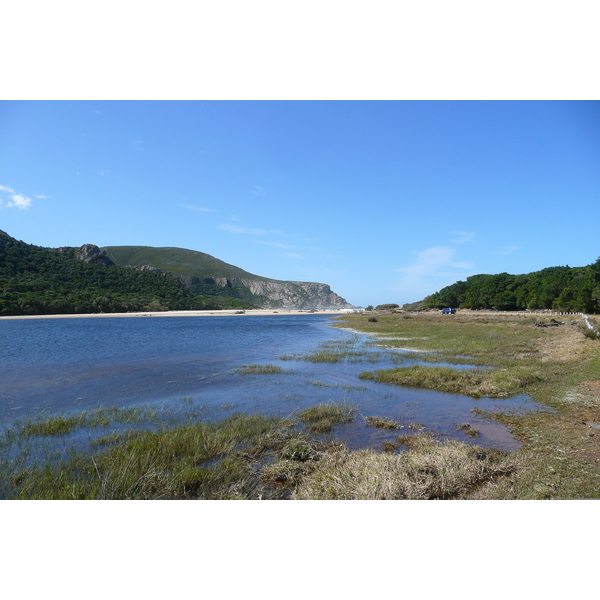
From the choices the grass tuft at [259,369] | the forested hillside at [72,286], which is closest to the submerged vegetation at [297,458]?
the grass tuft at [259,369]

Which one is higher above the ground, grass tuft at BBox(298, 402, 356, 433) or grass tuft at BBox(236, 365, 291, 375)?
grass tuft at BBox(298, 402, 356, 433)

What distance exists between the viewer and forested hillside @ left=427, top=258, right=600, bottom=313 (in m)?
65.3

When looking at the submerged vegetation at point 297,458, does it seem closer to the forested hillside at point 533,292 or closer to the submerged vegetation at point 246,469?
the submerged vegetation at point 246,469

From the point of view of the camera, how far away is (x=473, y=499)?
6637mm

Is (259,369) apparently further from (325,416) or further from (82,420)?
(82,420)

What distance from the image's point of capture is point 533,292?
98.0 metres

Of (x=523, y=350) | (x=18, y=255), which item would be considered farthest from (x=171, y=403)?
(x=18, y=255)

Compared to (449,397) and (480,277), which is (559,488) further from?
(480,277)

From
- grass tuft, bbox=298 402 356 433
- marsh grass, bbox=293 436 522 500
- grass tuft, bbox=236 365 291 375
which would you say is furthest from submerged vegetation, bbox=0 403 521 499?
grass tuft, bbox=236 365 291 375

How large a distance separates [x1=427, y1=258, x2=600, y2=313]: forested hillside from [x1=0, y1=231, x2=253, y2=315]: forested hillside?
11238cm

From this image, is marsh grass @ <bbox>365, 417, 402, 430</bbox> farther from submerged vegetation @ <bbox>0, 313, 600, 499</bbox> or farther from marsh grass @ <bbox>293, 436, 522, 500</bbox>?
marsh grass @ <bbox>293, 436, 522, 500</bbox>

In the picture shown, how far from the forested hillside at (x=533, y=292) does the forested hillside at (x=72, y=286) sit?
112384mm
